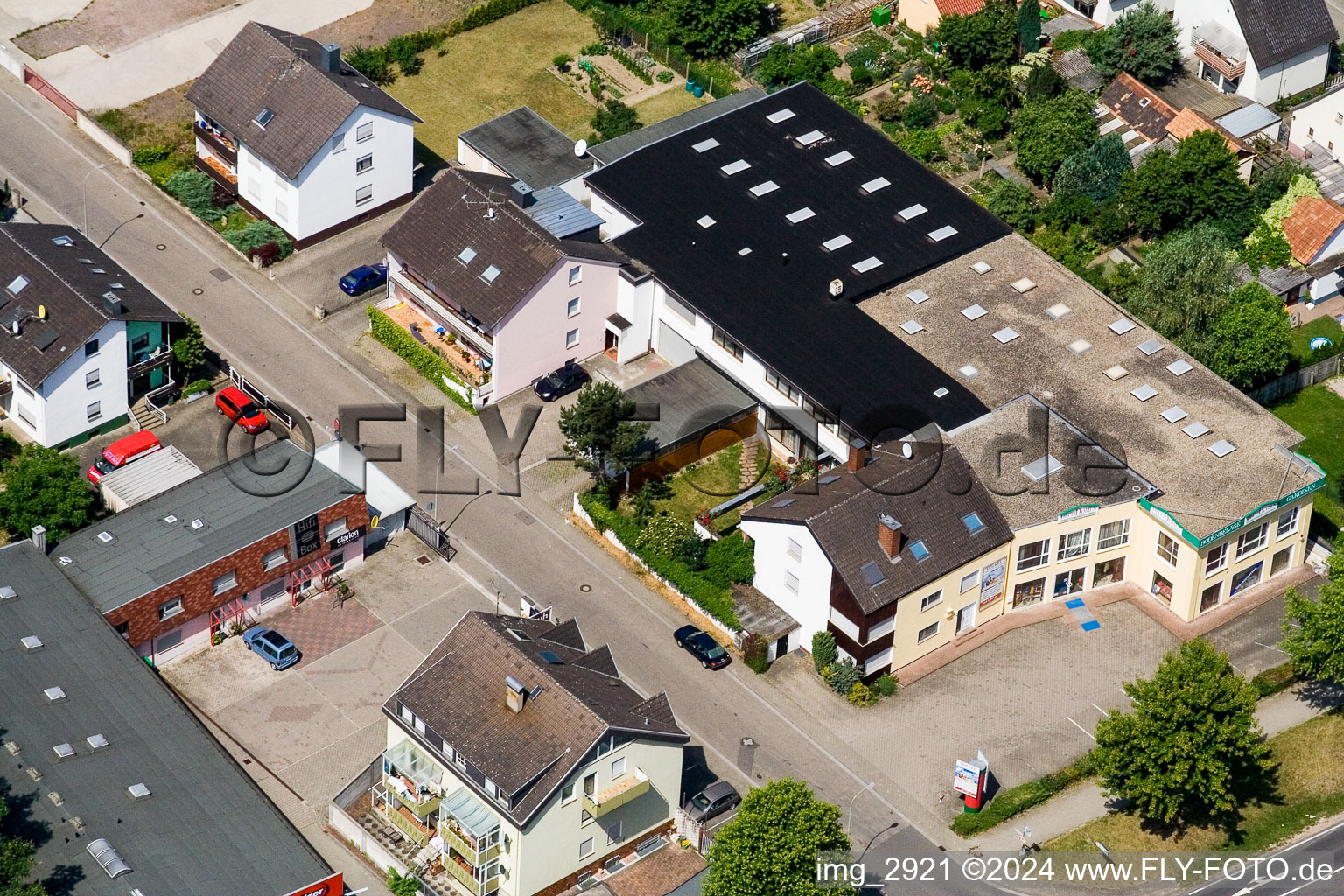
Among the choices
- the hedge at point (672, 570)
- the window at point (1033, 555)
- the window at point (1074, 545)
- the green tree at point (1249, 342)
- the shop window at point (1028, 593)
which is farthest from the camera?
the green tree at point (1249, 342)

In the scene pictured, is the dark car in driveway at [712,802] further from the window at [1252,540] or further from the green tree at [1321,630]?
the window at [1252,540]

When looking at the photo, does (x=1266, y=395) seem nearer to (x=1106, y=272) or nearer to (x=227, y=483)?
(x=1106, y=272)

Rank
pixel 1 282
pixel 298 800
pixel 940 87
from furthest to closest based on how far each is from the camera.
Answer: pixel 940 87
pixel 1 282
pixel 298 800

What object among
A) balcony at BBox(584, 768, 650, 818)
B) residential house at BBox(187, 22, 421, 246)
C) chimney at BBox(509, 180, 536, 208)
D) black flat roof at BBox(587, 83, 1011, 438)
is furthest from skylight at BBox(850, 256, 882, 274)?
balcony at BBox(584, 768, 650, 818)

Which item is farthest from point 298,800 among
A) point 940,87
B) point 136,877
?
point 940,87

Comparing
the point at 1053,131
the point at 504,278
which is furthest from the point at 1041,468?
the point at 1053,131

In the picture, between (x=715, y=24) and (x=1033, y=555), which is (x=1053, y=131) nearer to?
(x=715, y=24)

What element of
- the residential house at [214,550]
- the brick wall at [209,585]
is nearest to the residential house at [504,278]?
the residential house at [214,550]

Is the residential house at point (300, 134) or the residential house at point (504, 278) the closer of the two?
the residential house at point (504, 278)
